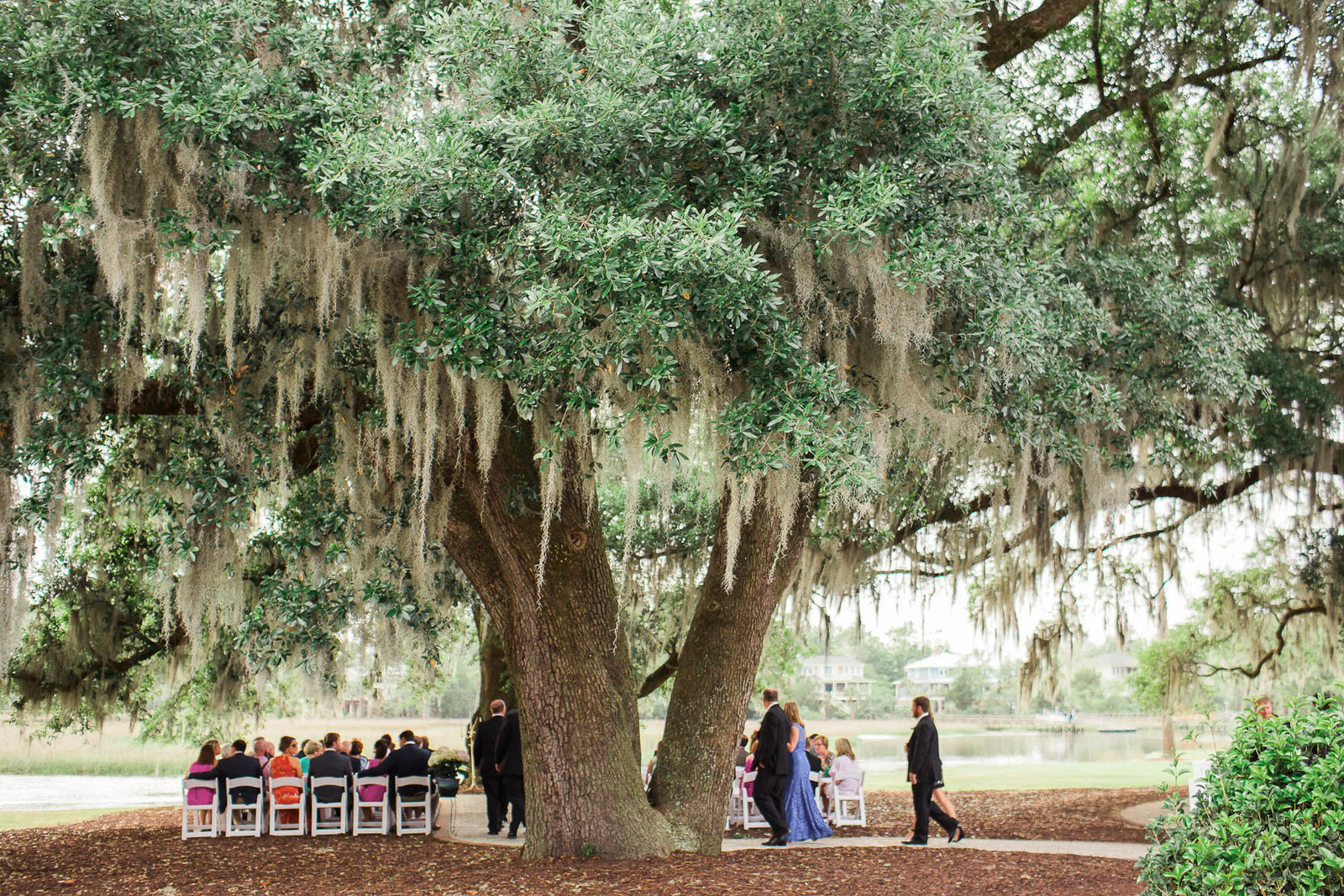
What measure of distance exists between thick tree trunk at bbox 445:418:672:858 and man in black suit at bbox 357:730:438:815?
232cm

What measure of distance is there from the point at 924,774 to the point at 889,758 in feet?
74.3

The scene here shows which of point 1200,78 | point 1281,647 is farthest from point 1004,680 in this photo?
point 1200,78

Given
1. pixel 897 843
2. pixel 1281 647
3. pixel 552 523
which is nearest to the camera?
pixel 552 523

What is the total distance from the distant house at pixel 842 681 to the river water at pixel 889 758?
2.79m

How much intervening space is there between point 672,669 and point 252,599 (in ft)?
16.0

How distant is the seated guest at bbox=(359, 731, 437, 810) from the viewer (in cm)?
843

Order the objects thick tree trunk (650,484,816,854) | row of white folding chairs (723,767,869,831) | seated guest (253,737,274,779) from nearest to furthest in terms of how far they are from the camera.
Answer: thick tree trunk (650,484,816,854), row of white folding chairs (723,767,869,831), seated guest (253,737,274,779)

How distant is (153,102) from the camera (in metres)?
4.80

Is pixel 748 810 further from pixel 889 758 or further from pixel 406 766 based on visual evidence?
pixel 889 758

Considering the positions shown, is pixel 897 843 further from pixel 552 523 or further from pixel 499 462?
pixel 499 462

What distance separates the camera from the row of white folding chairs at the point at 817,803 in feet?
28.6

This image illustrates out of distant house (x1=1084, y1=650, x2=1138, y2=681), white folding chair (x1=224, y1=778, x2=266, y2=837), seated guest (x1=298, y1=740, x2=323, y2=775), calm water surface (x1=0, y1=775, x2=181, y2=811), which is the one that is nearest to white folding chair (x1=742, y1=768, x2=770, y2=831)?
white folding chair (x1=224, y1=778, x2=266, y2=837)

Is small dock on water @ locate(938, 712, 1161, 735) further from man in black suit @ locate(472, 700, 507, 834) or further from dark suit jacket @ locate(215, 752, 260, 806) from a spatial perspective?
dark suit jacket @ locate(215, 752, 260, 806)

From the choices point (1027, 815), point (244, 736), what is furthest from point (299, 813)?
point (244, 736)
